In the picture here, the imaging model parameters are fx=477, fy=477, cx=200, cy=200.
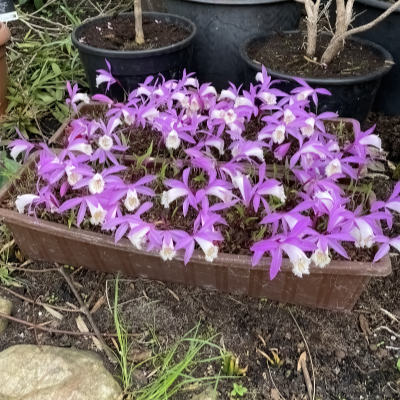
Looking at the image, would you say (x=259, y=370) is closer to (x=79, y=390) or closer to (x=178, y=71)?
(x=79, y=390)

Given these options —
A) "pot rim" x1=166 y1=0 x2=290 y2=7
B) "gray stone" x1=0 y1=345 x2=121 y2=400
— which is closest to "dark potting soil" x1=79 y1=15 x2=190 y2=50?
"pot rim" x1=166 y1=0 x2=290 y2=7

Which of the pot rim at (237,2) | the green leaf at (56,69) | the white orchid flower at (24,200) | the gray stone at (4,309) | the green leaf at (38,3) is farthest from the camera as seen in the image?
the green leaf at (38,3)

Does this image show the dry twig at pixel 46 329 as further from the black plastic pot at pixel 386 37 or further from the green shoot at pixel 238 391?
the black plastic pot at pixel 386 37

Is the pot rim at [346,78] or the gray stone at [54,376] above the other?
the pot rim at [346,78]

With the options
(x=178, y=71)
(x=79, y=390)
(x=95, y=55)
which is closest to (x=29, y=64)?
(x=95, y=55)

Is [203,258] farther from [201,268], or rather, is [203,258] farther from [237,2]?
[237,2]

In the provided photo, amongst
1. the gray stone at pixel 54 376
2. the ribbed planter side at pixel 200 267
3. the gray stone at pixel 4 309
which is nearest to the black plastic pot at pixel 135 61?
the ribbed planter side at pixel 200 267

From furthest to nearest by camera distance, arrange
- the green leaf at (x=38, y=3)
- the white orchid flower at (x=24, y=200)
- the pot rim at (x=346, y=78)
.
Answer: the green leaf at (x=38, y=3)
the pot rim at (x=346, y=78)
the white orchid flower at (x=24, y=200)
